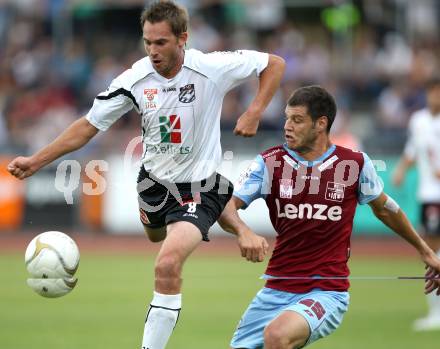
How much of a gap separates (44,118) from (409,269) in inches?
343

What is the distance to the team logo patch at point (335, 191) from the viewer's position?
6699 millimetres

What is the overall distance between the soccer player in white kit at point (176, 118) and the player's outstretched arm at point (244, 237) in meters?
0.30

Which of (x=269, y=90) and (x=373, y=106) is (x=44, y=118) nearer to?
(x=373, y=106)

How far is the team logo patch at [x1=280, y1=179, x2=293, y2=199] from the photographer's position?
22.0 ft

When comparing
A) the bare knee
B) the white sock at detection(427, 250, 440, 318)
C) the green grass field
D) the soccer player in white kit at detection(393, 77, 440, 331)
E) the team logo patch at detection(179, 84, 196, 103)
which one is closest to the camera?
the bare knee

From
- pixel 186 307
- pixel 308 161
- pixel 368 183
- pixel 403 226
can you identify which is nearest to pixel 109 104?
pixel 308 161

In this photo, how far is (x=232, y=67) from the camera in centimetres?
734

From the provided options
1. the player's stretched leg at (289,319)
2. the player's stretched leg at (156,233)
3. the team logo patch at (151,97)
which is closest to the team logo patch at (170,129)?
the team logo patch at (151,97)

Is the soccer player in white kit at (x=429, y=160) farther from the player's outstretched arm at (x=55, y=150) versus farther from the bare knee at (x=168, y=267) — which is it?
the bare knee at (x=168, y=267)

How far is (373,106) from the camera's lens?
19719 millimetres

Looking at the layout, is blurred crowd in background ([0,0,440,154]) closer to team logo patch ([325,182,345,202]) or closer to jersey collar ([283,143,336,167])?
jersey collar ([283,143,336,167])

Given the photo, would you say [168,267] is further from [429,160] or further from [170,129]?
[429,160]

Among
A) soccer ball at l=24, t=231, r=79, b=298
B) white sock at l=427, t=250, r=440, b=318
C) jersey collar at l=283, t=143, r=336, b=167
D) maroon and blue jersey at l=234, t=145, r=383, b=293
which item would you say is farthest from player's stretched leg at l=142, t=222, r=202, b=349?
white sock at l=427, t=250, r=440, b=318

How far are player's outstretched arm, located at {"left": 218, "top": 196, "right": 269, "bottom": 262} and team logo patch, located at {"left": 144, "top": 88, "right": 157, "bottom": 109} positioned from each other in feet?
3.13
